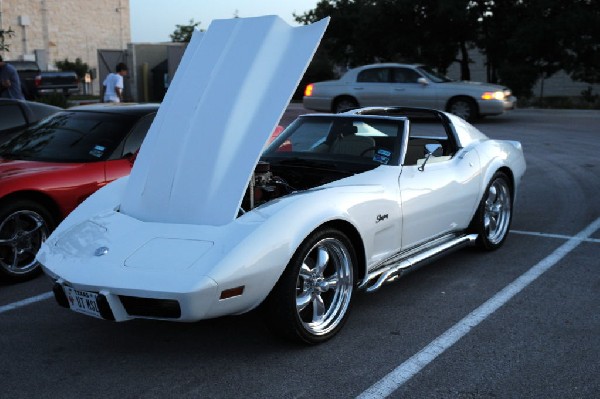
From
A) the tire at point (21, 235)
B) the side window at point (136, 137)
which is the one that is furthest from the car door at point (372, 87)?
the tire at point (21, 235)

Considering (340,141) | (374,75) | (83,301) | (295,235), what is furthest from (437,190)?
(374,75)

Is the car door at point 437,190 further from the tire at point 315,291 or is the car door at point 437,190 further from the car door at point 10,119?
the car door at point 10,119

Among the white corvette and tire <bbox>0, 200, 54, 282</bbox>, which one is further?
tire <bbox>0, 200, 54, 282</bbox>

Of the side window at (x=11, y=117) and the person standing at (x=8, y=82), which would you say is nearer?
the side window at (x=11, y=117)

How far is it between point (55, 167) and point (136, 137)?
0.84 meters

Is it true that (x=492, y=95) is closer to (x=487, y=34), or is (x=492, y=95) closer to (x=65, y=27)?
(x=487, y=34)

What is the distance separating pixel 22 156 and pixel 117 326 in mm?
2432

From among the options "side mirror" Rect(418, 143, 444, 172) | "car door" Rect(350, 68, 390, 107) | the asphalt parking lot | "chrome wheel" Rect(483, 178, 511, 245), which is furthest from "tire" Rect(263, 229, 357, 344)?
"car door" Rect(350, 68, 390, 107)

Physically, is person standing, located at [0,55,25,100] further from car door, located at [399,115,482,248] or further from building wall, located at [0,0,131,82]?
building wall, located at [0,0,131,82]

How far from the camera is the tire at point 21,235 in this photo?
5.18m

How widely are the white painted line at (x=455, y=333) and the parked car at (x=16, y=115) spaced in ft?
16.9

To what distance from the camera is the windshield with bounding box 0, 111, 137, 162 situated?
19.5ft

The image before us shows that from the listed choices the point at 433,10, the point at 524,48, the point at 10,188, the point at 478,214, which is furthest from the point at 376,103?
the point at 10,188

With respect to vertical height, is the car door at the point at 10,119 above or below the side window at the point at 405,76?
below
